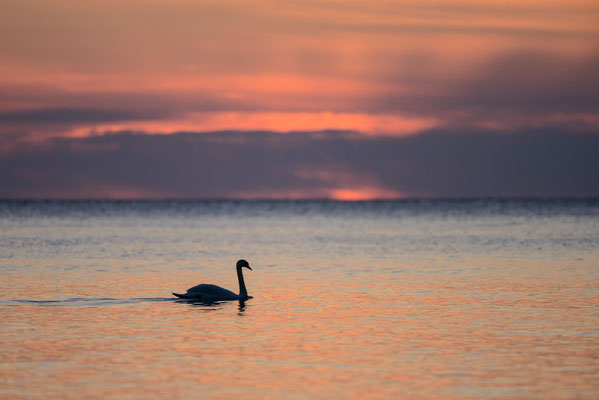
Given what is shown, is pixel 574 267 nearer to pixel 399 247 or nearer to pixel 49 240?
pixel 399 247

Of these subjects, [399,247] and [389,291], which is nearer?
[389,291]

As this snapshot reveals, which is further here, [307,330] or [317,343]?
[307,330]

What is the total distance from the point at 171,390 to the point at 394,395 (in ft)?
11.8

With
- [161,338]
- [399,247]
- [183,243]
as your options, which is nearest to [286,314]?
[161,338]

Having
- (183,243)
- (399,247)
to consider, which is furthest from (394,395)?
(183,243)

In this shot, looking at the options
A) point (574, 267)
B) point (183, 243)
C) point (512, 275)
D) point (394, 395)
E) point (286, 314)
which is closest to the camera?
point (394, 395)

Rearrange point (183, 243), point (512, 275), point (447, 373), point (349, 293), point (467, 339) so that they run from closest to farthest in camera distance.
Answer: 1. point (447, 373)
2. point (467, 339)
3. point (349, 293)
4. point (512, 275)
5. point (183, 243)

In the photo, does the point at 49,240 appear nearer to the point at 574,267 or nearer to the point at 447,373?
the point at 574,267

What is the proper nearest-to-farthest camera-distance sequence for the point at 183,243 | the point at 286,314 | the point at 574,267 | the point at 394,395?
the point at 394,395
the point at 286,314
the point at 574,267
the point at 183,243

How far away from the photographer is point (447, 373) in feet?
52.1

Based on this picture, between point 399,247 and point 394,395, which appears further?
point 399,247

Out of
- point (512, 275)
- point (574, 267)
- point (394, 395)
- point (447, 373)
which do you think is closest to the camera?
point (394, 395)

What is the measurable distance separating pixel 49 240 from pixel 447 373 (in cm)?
4488

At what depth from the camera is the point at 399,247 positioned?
1978 inches
